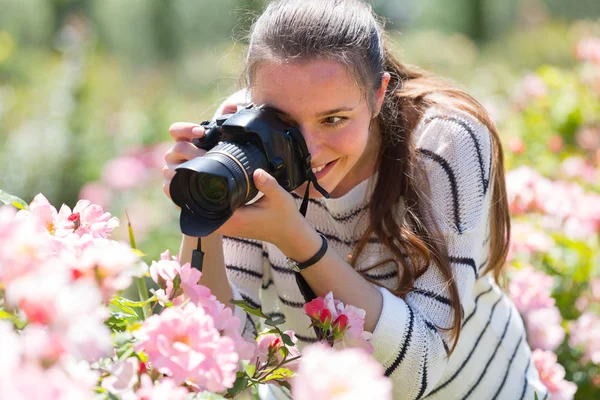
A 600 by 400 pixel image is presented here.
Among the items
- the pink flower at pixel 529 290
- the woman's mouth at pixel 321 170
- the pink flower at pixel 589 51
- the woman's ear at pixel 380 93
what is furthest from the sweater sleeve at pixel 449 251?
the pink flower at pixel 589 51

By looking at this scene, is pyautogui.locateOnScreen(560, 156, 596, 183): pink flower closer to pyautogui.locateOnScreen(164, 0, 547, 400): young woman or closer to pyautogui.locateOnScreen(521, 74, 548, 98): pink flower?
Result: pyautogui.locateOnScreen(521, 74, 548, 98): pink flower

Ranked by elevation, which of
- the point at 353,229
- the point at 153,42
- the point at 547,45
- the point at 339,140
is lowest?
the point at 153,42

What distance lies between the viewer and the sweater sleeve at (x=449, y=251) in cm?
117

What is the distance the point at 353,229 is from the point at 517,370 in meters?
0.46

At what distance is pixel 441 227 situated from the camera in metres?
1.33

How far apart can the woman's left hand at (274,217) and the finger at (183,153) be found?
139mm

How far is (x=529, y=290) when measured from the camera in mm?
1813

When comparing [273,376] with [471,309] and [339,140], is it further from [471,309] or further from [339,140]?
[471,309]

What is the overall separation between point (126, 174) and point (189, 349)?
2.80m

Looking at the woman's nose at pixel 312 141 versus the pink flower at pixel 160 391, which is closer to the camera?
the pink flower at pixel 160 391

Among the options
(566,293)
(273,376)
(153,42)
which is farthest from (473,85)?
(153,42)

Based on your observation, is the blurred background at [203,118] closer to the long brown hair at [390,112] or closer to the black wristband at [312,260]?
the long brown hair at [390,112]

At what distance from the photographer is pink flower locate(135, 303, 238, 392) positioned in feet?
2.22

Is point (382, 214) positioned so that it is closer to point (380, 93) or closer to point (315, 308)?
point (380, 93)
